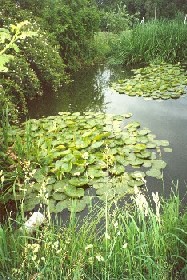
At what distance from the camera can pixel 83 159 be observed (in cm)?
386

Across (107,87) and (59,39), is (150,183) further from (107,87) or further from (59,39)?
(59,39)

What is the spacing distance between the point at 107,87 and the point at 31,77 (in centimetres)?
204

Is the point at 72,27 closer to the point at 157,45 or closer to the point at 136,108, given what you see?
the point at 157,45

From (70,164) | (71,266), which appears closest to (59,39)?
(70,164)

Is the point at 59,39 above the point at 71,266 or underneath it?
above

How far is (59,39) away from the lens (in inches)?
321

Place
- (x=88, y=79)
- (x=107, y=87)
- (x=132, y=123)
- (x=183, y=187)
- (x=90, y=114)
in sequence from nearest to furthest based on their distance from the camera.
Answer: (x=183, y=187)
(x=132, y=123)
(x=90, y=114)
(x=107, y=87)
(x=88, y=79)

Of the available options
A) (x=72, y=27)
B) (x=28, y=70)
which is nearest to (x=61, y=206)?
(x=28, y=70)

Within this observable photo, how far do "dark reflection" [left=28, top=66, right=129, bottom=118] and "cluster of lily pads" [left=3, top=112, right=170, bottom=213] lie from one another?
90 centimetres

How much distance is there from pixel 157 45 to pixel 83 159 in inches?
240

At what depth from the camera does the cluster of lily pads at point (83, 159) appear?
3350mm

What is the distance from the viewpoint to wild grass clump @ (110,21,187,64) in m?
8.84

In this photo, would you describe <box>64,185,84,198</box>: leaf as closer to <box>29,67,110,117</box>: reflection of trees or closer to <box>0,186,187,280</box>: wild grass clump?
<box>0,186,187,280</box>: wild grass clump

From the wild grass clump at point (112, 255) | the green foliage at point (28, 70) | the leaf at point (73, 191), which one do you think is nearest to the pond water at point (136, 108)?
the green foliage at point (28, 70)
